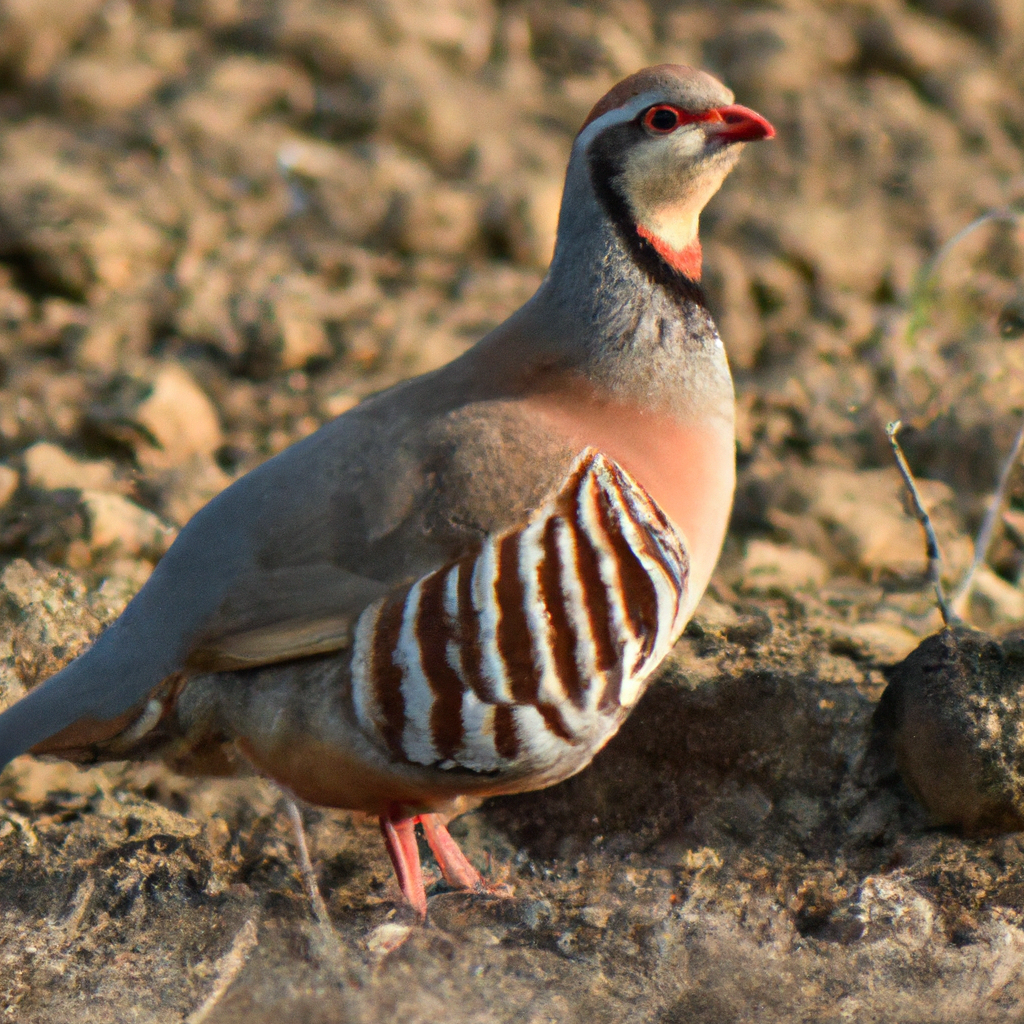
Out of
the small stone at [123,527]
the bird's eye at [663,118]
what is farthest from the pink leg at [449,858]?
the bird's eye at [663,118]

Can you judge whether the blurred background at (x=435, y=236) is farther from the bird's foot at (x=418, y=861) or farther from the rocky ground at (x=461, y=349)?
the bird's foot at (x=418, y=861)

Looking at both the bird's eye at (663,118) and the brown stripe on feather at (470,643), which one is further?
the bird's eye at (663,118)

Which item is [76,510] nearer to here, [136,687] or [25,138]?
[136,687]

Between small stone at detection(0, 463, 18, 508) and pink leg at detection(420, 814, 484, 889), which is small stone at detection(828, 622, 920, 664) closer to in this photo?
pink leg at detection(420, 814, 484, 889)

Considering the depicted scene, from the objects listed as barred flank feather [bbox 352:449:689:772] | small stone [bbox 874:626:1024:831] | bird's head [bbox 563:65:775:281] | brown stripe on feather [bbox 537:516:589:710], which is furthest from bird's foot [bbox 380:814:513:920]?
bird's head [bbox 563:65:775:281]

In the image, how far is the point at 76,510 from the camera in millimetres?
4121

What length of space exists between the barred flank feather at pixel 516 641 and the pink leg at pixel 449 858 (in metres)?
0.47

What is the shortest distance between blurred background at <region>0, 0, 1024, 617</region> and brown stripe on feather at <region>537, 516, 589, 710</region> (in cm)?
149

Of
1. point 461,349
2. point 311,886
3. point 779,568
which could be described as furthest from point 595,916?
point 461,349

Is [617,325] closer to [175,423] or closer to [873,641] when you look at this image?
[873,641]

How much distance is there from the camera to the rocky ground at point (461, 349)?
109 inches

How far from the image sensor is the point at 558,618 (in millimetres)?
2795

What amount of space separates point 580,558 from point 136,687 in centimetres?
107

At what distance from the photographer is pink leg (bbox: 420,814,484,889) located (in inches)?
125
